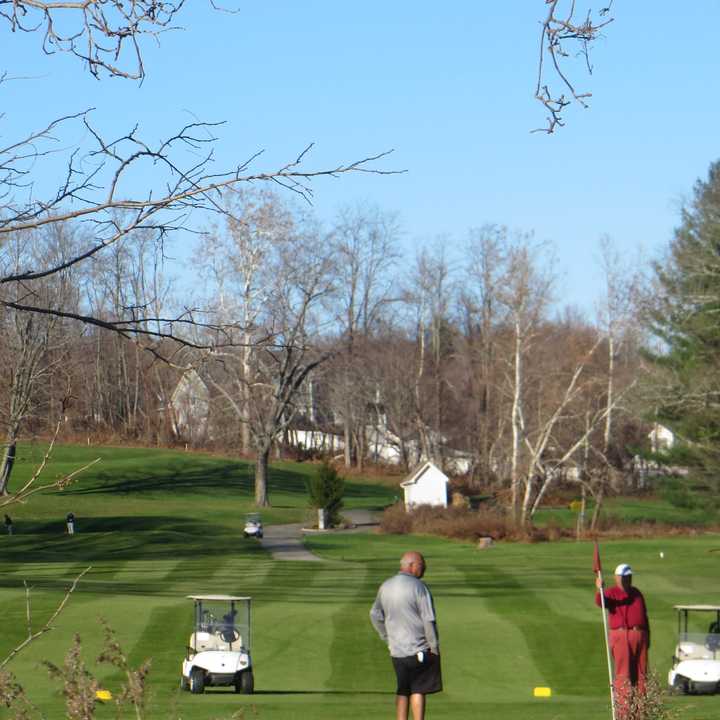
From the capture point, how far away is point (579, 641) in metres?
22.0

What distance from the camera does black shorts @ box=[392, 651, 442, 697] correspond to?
32.8 ft

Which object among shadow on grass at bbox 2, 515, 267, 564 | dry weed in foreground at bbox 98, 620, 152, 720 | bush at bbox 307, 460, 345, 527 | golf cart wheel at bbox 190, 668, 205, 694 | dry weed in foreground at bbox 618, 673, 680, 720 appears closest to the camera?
dry weed in foreground at bbox 98, 620, 152, 720

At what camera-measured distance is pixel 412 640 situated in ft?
32.7

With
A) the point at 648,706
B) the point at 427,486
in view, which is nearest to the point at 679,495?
the point at 427,486

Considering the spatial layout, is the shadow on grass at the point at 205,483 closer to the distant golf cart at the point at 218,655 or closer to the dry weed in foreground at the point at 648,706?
the distant golf cart at the point at 218,655

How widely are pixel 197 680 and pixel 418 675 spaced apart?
23.5 feet

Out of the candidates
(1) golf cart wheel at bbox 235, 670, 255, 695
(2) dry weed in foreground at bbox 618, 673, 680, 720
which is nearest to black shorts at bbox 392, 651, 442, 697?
(2) dry weed in foreground at bbox 618, 673, 680, 720

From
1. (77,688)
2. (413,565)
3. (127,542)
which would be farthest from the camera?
(127,542)

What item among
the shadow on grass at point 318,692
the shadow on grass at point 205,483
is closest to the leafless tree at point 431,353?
the shadow on grass at point 205,483

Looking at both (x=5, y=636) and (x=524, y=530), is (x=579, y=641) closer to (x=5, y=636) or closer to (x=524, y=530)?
(x=5, y=636)

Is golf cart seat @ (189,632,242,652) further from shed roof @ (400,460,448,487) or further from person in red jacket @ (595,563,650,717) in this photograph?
shed roof @ (400,460,448,487)

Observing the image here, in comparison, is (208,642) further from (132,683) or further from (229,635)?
(132,683)

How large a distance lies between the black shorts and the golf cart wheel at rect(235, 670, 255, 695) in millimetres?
6974

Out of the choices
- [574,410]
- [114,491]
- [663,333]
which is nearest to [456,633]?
[663,333]
